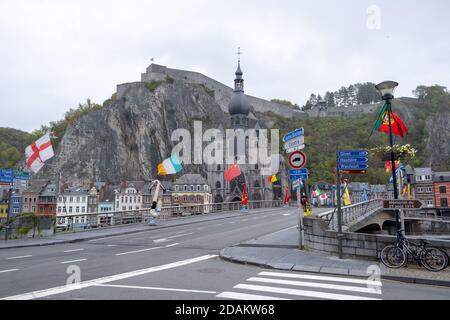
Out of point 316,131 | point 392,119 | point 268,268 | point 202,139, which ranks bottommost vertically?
point 268,268

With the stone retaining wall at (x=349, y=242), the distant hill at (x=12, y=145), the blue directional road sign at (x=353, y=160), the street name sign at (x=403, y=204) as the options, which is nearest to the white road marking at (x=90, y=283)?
the stone retaining wall at (x=349, y=242)

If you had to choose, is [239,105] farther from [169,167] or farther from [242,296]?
[242,296]

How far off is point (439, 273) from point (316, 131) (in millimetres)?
118082

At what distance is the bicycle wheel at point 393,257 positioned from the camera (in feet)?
27.5

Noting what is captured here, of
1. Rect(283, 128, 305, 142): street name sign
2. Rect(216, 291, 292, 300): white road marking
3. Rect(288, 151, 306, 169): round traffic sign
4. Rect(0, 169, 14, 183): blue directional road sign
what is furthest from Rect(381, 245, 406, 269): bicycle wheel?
Rect(0, 169, 14, 183): blue directional road sign

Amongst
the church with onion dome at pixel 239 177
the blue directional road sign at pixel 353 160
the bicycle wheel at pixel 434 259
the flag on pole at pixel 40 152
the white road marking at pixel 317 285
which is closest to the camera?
the white road marking at pixel 317 285

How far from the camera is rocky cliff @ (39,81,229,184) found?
258 feet

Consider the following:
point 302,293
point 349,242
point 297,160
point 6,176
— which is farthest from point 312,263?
point 6,176

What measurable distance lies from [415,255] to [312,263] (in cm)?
248

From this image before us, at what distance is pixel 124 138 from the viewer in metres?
82.6

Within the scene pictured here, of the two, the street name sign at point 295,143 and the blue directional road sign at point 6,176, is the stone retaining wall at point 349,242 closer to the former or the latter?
the street name sign at point 295,143
